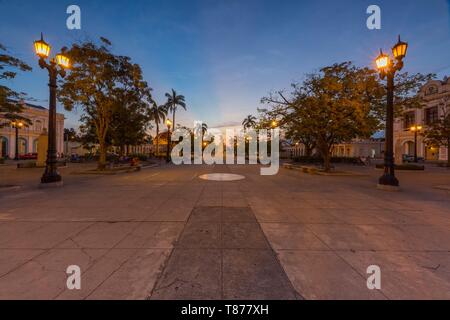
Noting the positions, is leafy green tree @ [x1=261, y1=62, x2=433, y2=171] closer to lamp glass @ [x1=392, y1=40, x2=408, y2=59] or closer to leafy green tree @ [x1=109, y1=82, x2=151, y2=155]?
lamp glass @ [x1=392, y1=40, x2=408, y2=59]

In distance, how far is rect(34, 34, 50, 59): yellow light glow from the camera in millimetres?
10016

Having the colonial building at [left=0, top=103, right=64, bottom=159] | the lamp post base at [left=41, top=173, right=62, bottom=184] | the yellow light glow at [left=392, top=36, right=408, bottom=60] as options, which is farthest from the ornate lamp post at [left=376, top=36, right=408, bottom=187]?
the colonial building at [left=0, top=103, right=64, bottom=159]

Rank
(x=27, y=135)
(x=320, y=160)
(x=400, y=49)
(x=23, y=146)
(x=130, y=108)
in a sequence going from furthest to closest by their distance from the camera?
(x=23, y=146)
(x=27, y=135)
(x=320, y=160)
(x=130, y=108)
(x=400, y=49)

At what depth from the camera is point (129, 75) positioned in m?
17.5

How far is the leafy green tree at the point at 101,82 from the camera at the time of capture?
15320 mm

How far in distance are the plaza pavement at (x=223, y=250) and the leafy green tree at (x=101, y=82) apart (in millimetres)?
10897

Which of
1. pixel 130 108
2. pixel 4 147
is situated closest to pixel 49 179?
pixel 130 108

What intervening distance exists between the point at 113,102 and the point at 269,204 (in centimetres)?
1453

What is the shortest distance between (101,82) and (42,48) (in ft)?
19.9

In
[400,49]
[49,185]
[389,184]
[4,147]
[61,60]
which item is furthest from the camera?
[4,147]

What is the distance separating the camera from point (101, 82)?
634 inches

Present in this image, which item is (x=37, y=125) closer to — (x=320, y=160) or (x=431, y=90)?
(x=320, y=160)
